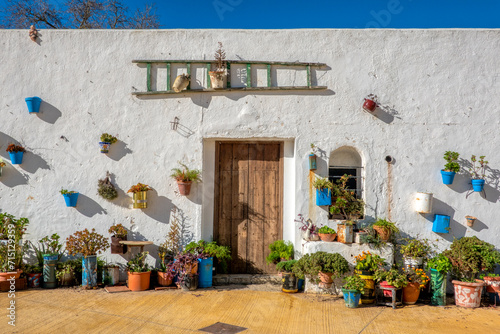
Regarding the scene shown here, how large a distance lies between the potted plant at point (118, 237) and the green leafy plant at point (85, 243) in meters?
0.15

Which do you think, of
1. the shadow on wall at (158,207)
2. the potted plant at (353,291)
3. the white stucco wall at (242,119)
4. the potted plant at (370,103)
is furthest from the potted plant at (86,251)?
the potted plant at (370,103)

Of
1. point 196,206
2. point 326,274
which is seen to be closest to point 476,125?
point 326,274

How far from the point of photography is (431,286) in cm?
639

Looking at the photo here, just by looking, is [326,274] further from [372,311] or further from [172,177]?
[172,177]

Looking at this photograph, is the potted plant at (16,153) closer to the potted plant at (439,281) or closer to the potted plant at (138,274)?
the potted plant at (138,274)

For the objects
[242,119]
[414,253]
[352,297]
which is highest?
[242,119]

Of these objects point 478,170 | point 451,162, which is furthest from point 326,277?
point 478,170

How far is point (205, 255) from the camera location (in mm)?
6734

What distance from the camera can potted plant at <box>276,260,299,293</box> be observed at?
659 cm

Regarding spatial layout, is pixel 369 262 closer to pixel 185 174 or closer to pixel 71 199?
pixel 185 174

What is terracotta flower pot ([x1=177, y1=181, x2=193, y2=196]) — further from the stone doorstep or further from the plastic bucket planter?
the stone doorstep

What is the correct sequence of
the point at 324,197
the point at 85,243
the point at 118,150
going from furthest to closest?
the point at 118,150
the point at 324,197
the point at 85,243

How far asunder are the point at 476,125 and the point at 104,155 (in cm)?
615

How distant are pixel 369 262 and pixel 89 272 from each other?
14.0ft
